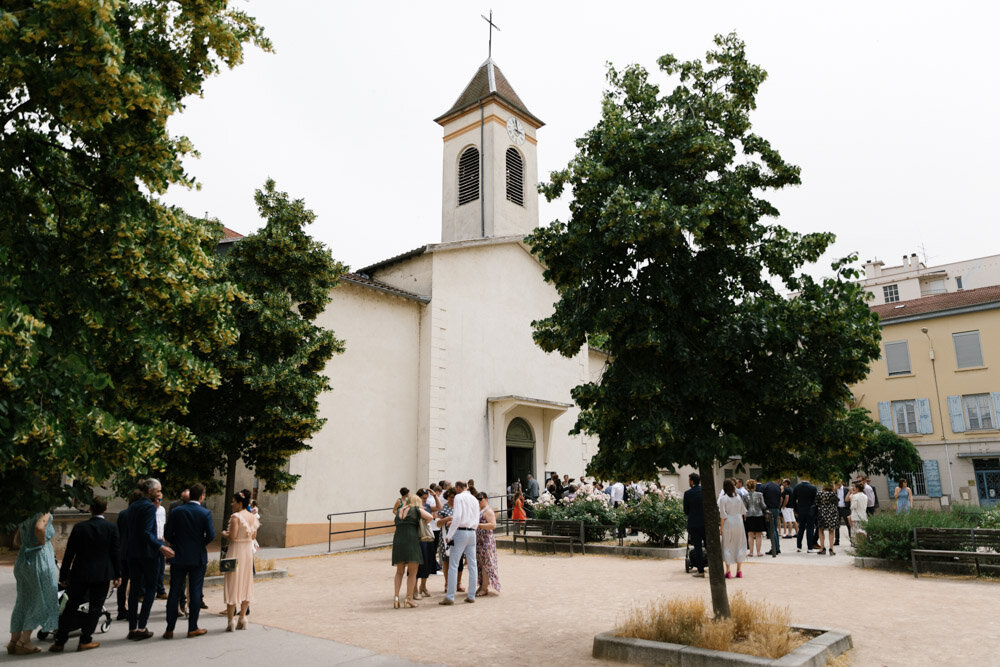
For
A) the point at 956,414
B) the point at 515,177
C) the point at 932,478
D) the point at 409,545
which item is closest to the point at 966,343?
the point at 956,414

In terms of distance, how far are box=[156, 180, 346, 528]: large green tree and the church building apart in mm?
5089

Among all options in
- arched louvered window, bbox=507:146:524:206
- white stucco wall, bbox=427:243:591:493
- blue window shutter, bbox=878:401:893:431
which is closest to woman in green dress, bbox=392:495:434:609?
white stucco wall, bbox=427:243:591:493

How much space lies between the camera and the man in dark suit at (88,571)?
24.2ft

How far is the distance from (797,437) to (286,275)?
10332 millimetres

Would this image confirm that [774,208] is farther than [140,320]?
Yes

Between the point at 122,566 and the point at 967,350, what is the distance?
34.4 metres

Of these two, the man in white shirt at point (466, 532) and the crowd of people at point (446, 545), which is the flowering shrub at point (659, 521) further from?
the man in white shirt at point (466, 532)

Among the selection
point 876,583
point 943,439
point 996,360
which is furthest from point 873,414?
point 876,583

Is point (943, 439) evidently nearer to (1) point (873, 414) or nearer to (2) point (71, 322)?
(1) point (873, 414)

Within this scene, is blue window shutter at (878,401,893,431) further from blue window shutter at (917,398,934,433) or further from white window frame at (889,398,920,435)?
blue window shutter at (917,398,934,433)

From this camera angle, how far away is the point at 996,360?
97.8 feet

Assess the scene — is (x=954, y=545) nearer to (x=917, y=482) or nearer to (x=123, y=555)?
(x=123, y=555)

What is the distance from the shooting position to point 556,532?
53.0ft

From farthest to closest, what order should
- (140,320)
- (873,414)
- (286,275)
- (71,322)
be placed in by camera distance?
(873,414) → (286,275) → (140,320) → (71,322)
